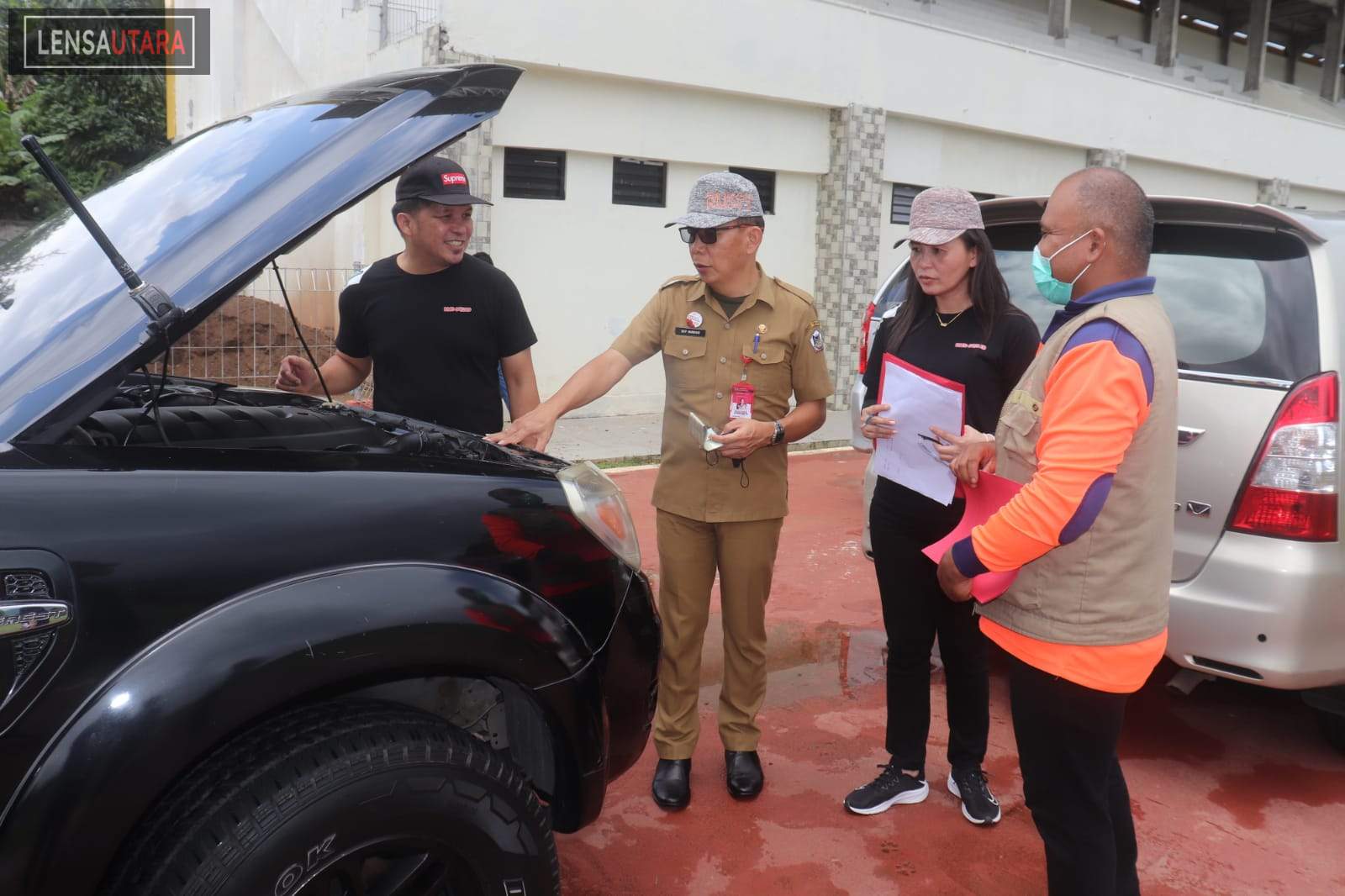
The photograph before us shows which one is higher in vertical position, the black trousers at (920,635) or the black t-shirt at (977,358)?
the black t-shirt at (977,358)

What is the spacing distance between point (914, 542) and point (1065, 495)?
3.64ft

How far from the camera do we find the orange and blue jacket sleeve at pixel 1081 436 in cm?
200

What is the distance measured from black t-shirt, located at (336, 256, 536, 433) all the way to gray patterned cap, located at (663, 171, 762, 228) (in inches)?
29.2

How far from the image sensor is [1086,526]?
6.79 feet

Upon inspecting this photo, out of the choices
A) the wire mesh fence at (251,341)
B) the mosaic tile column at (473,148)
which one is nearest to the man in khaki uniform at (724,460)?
the wire mesh fence at (251,341)

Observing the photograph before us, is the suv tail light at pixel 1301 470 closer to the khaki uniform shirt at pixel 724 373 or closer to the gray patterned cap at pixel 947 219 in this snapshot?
the gray patterned cap at pixel 947 219

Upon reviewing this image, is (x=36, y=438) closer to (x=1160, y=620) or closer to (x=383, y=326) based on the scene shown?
(x=383, y=326)

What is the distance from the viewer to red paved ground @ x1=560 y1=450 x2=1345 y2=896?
2.83m

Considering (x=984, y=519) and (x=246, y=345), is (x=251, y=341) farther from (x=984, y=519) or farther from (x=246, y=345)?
(x=984, y=519)

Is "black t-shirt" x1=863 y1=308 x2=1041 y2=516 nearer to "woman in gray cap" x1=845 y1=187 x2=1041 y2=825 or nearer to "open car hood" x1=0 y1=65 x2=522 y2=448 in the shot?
"woman in gray cap" x1=845 y1=187 x2=1041 y2=825

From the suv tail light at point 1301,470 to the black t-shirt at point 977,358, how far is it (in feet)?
2.42

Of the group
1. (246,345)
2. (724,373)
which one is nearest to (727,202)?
(724,373)

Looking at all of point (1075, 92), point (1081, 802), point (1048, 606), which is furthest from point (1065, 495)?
point (1075, 92)

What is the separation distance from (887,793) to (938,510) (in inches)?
35.3
